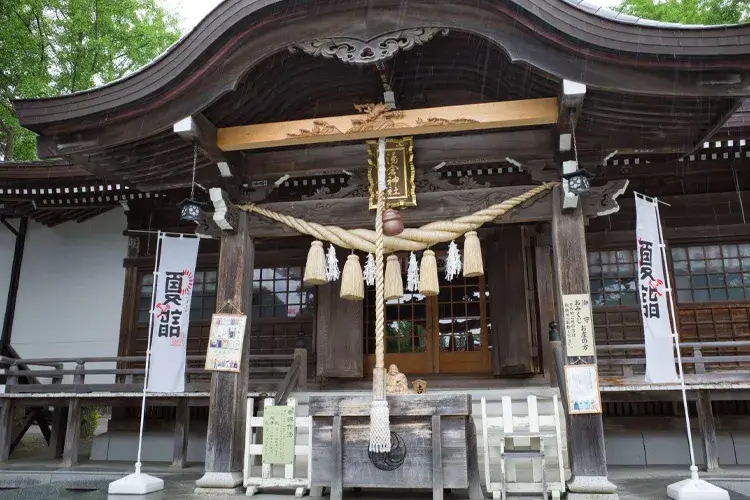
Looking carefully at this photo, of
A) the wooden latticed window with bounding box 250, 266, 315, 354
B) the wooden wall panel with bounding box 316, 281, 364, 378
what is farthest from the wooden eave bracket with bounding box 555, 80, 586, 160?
the wooden latticed window with bounding box 250, 266, 315, 354

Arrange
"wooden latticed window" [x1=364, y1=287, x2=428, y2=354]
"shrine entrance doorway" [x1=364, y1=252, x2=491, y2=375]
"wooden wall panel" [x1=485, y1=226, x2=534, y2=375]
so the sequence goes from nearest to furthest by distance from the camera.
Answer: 1. "wooden wall panel" [x1=485, y1=226, x2=534, y2=375]
2. "shrine entrance doorway" [x1=364, y1=252, x2=491, y2=375]
3. "wooden latticed window" [x1=364, y1=287, x2=428, y2=354]

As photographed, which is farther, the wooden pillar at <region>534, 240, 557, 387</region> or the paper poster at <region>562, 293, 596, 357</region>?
the wooden pillar at <region>534, 240, 557, 387</region>

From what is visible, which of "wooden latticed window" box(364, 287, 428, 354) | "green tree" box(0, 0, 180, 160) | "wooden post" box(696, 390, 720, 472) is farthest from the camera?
"green tree" box(0, 0, 180, 160)

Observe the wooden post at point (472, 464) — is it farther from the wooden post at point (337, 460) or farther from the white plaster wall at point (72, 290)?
the white plaster wall at point (72, 290)

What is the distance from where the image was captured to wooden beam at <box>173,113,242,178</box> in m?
6.39

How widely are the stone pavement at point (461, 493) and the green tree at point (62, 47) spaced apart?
11.2m

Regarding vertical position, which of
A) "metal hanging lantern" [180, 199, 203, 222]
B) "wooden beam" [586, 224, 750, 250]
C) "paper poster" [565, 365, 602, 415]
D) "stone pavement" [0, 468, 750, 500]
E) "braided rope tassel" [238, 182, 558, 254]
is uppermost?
"wooden beam" [586, 224, 750, 250]

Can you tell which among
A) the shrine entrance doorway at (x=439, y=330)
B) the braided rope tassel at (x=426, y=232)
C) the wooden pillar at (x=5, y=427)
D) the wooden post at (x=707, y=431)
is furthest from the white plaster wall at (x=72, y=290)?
the wooden post at (x=707, y=431)

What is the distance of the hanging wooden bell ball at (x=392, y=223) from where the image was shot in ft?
20.7

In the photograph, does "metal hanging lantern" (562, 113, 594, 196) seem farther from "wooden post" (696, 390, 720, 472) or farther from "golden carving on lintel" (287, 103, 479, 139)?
"wooden post" (696, 390, 720, 472)

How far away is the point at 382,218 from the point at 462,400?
6.77 ft

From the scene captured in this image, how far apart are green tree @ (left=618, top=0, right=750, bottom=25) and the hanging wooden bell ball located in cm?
1139

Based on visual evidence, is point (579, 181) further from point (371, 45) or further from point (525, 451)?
point (525, 451)

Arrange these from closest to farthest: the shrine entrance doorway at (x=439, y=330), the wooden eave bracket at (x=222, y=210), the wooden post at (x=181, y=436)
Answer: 1. the wooden eave bracket at (x=222, y=210)
2. the wooden post at (x=181, y=436)
3. the shrine entrance doorway at (x=439, y=330)
